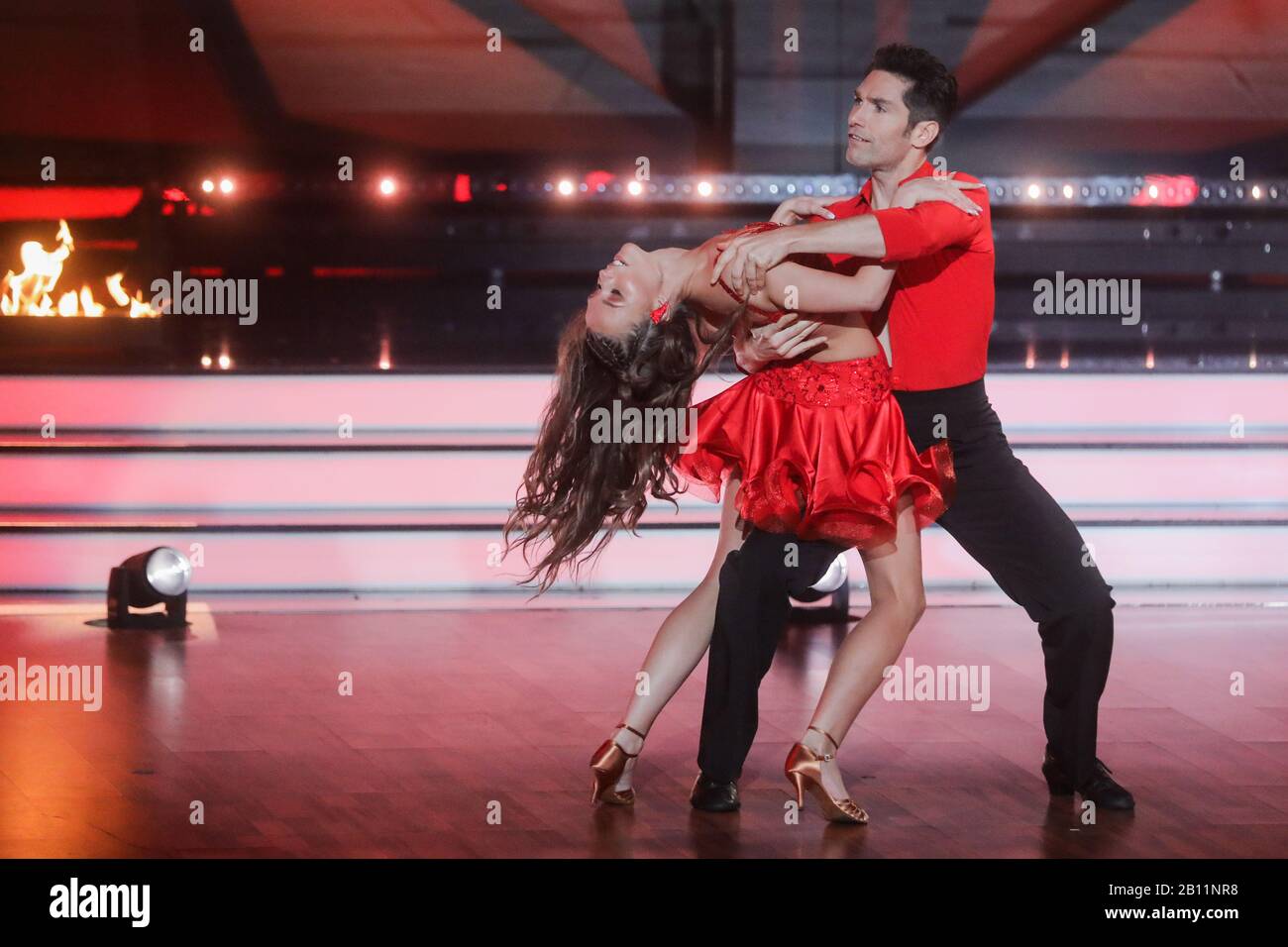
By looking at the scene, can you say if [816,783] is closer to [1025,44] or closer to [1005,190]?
[1005,190]

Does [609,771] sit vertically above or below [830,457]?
below

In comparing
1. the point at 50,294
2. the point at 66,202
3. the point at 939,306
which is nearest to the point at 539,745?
the point at 939,306

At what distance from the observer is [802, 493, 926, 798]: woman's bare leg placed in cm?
249

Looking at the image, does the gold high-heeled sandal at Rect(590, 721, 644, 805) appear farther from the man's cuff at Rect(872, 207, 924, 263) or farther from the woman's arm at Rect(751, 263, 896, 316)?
the man's cuff at Rect(872, 207, 924, 263)

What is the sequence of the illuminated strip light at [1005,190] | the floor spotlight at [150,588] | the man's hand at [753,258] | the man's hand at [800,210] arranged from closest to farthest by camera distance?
1. the man's hand at [753,258]
2. the man's hand at [800,210]
3. the floor spotlight at [150,588]
4. the illuminated strip light at [1005,190]

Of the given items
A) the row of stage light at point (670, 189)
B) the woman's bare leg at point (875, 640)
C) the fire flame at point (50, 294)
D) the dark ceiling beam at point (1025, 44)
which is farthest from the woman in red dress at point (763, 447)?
the dark ceiling beam at point (1025, 44)

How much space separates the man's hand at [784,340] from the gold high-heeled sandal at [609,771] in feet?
2.14

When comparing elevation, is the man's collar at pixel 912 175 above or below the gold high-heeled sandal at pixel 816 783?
above

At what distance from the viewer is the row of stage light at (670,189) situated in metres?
7.41

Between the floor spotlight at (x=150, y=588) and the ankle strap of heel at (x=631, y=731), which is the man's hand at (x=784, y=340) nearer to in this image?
the ankle strap of heel at (x=631, y=731)

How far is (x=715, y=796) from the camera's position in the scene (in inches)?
102

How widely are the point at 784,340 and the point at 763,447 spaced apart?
0.65ft

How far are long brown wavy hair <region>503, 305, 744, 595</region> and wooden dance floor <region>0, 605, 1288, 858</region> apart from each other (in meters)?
0.44

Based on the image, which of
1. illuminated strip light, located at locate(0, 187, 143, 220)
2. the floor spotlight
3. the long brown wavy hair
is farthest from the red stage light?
the long brown wavy hair
